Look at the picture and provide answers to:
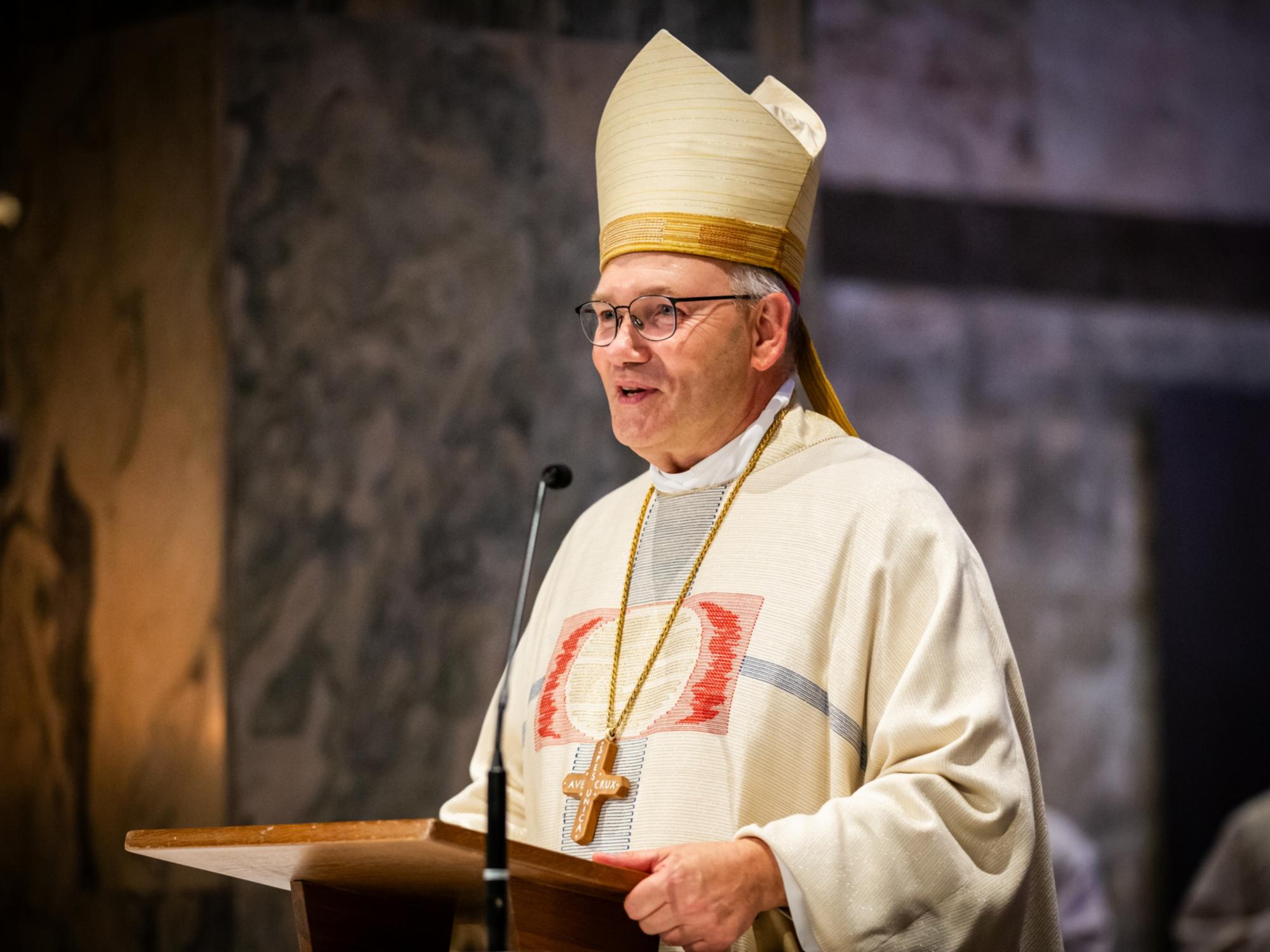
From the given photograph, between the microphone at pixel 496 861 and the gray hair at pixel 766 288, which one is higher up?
the gray hair at pixel 766 288

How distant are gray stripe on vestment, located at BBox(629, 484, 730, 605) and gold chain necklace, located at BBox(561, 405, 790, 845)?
1 centimetres

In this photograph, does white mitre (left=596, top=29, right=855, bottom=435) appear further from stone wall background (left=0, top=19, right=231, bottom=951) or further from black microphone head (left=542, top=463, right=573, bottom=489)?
stone wall background (left=0, top=19, right=231, bottom=951)

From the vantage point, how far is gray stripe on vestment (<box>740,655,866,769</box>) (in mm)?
2205

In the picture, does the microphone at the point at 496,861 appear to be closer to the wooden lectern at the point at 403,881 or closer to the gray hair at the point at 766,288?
the wooden lectern at the point at 403,881

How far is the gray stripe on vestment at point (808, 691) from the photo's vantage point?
2205 mm

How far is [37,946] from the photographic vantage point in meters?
4.34

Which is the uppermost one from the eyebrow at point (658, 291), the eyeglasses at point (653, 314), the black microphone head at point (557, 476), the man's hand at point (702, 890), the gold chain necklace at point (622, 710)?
the eyebrow at point (658, 291)

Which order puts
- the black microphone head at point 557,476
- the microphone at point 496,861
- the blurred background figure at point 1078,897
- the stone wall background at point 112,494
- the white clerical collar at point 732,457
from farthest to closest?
the blurred background figure at point 1078,897, the stone wall background at point 112,494, the white clerical collar at point 732,457, the black microphone head at point 557,476, the microphone at point 496,861

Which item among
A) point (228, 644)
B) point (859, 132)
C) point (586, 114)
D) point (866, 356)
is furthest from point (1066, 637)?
point (228, 644)

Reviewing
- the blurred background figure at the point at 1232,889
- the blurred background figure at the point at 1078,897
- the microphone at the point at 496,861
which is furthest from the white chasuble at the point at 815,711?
the blurred background figure at the point at 1232,889

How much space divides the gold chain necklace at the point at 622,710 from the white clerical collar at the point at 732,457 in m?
0.01

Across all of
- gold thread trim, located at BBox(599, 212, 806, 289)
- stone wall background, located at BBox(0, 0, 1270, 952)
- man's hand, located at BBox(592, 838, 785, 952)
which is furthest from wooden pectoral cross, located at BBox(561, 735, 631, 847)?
stone wall background, located at BBox(0, 0, 1270, 952)

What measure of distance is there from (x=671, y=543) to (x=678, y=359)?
1.10 feet

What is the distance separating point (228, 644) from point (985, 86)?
14.2ft
